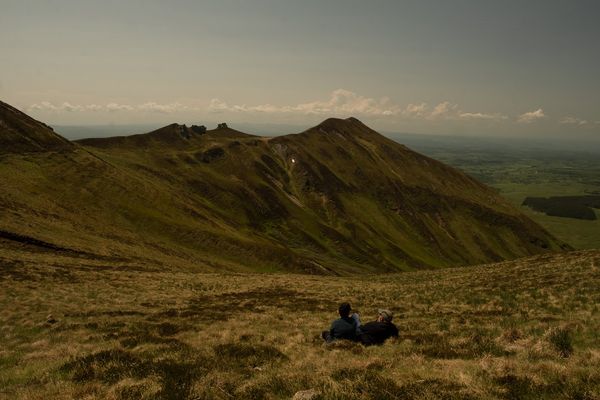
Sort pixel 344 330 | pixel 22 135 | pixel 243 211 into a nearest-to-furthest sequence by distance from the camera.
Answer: pixel 344 330, pixel 22 135, pixel 243 211

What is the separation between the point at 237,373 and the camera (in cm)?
1196

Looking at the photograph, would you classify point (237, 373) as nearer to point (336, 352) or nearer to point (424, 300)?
point (336, 352)

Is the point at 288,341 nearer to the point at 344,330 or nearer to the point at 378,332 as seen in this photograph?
the point at 344,330

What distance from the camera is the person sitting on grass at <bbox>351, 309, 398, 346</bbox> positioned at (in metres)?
15.5

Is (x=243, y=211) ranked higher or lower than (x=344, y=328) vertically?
lower

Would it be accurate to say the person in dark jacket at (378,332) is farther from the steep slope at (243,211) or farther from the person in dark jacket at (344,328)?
the steep slope at (243,211)

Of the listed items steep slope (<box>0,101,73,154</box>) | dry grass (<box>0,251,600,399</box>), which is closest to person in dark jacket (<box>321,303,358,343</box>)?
dry grass (<box>0,251,600,399</box>)

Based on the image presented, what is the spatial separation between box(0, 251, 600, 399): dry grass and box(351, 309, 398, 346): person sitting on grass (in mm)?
545

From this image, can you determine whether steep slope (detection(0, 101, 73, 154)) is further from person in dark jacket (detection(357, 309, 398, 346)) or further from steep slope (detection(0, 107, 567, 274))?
person in dark jacket (detection(357, 309, 398, 346))

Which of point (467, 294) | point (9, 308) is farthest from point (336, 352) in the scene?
point (9, 308)

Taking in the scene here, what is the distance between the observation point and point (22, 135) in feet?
314

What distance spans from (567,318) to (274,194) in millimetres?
126619

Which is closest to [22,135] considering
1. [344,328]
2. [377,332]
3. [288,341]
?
[288,341]

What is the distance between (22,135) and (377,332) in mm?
108312
